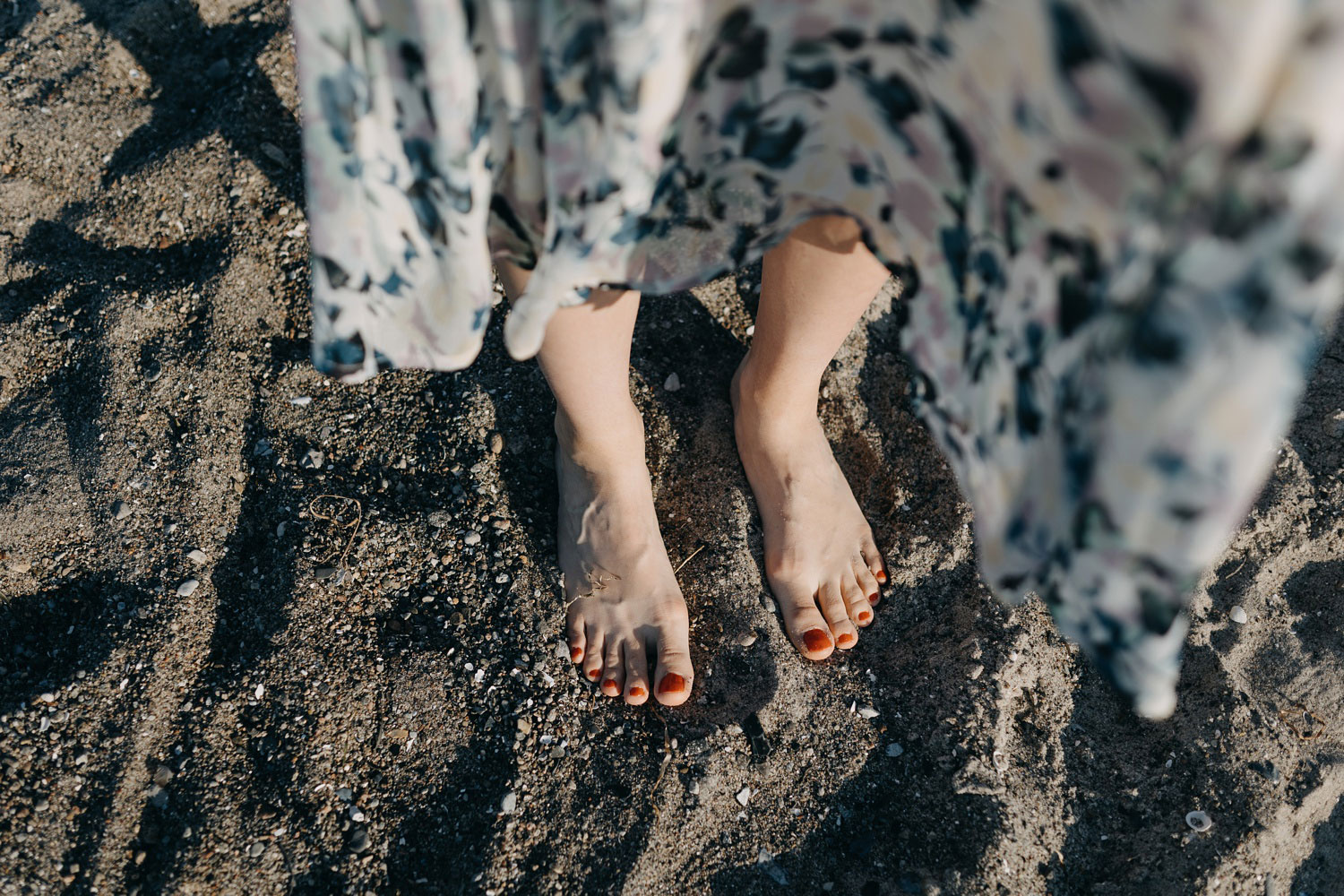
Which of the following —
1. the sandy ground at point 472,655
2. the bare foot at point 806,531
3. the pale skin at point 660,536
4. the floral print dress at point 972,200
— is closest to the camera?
the floral print dress at point 972,200

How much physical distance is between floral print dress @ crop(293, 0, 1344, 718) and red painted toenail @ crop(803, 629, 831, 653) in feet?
2.31

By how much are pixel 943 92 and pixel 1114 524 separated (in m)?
0.39

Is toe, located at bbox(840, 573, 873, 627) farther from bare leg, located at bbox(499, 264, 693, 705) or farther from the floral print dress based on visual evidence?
the floral print dress

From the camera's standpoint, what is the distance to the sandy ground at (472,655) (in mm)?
1361

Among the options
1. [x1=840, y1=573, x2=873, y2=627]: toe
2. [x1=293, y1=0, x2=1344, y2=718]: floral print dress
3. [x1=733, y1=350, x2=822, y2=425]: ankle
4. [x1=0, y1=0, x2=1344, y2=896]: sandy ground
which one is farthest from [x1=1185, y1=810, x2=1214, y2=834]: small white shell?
[x1=733, y1=350, x2=822, y2=425]: ankle

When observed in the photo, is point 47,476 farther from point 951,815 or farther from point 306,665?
point 951,815

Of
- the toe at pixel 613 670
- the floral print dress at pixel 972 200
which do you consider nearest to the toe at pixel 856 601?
the toe at pixel 613 670

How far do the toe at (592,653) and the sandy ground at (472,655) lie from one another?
3cm

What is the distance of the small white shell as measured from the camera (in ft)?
4.51

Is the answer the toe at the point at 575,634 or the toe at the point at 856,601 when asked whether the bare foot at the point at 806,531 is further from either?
the toe at the point at 575,634

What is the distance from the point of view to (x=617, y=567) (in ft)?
5.17

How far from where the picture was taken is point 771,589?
1648 millimetres

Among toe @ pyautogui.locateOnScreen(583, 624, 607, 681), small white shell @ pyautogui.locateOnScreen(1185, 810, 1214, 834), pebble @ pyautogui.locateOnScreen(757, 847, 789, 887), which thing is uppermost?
toe @ pyautogui.locateOnScreen(583, 624, 607, 681)

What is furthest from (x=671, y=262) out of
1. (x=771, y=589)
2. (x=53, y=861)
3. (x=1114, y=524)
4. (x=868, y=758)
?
(x=53, y=861)
